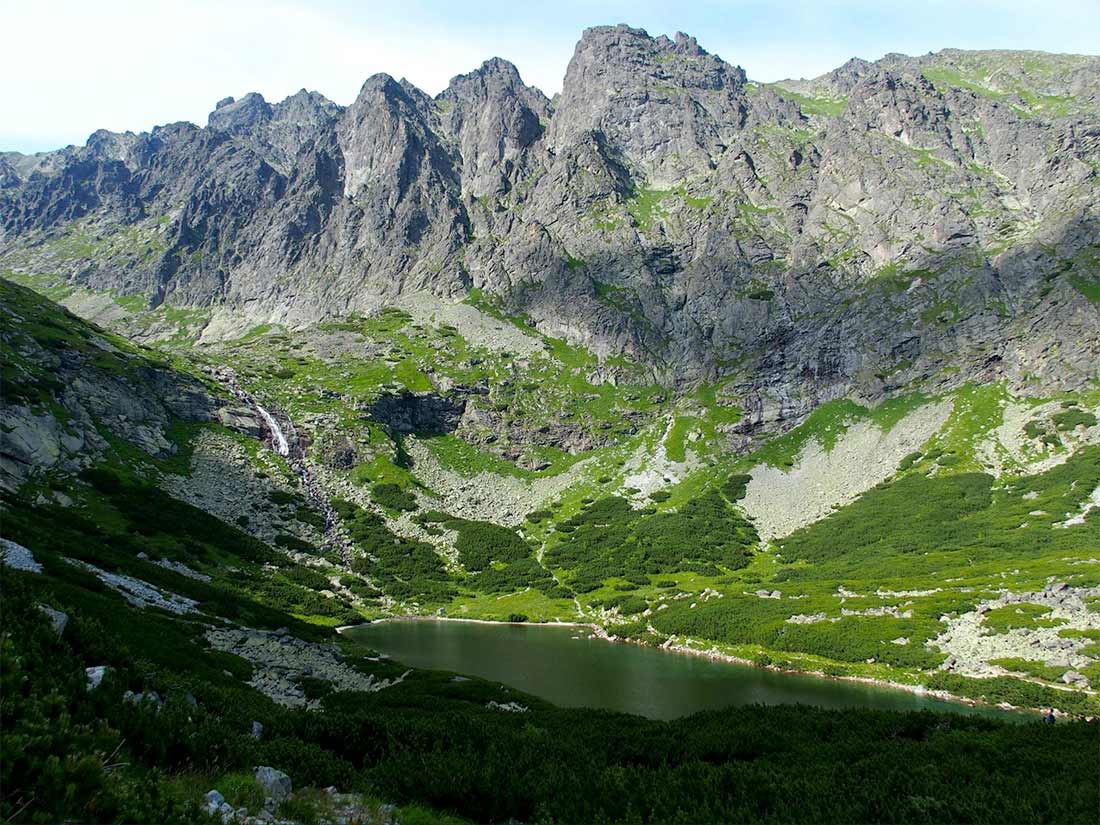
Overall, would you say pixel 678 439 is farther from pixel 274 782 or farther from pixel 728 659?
pixel 274 782

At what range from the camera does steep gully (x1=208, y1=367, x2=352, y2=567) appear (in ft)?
361

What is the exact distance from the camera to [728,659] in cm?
6725

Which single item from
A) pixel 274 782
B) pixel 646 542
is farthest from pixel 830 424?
pixel 274 782

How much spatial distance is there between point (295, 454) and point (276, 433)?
7831mm

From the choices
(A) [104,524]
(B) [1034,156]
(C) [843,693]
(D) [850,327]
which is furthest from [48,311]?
(B) [1034,156]

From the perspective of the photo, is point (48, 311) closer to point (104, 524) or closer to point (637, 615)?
point (104, 524)

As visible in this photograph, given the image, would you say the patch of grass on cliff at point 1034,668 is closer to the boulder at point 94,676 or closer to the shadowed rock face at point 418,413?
the boulder at point 94,676

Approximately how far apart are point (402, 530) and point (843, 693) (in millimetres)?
87655

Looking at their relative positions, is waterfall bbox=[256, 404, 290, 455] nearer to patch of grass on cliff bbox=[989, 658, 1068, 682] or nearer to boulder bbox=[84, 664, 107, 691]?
patch of grass on cliff bbox=[989, 658, 1068, 682]

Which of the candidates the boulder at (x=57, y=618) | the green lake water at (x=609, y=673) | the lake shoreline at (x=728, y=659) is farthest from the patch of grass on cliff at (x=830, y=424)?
the boulder at (x=57, y=618)

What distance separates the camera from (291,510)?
4422 inches

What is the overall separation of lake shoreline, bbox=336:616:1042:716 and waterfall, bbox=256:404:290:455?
202 feet

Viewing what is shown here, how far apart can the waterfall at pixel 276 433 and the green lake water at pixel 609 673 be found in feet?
212

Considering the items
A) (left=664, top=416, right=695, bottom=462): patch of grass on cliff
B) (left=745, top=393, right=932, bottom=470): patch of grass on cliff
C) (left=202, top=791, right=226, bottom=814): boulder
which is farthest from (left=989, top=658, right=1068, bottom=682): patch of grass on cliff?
(left=664, top=416, right=695, bottom=462): patch of grass on cliff
